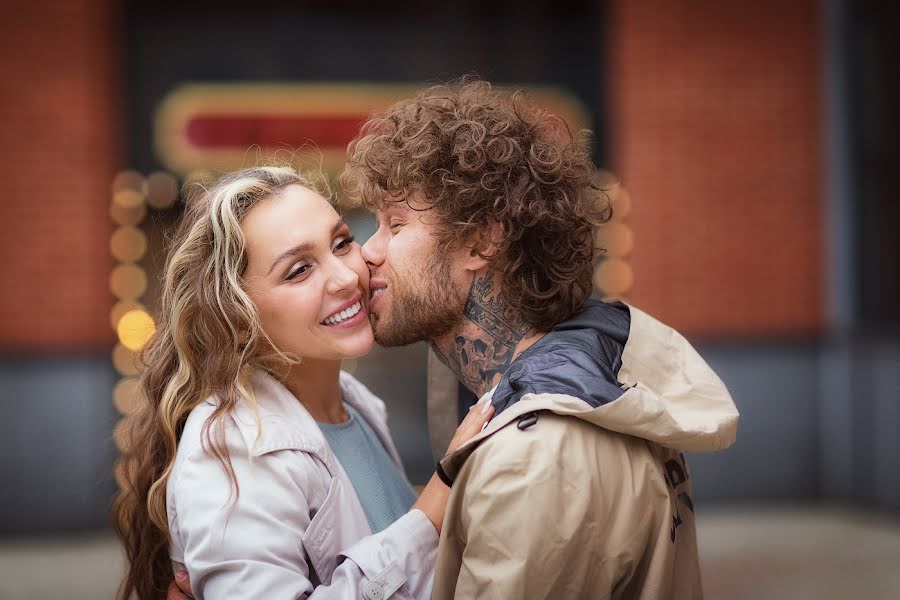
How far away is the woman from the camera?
2387mm

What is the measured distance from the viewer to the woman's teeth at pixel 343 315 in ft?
9.05

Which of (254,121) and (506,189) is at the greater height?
(254,121)

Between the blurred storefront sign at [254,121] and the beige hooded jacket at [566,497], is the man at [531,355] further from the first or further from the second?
the blurred storefront sign at [254,121]

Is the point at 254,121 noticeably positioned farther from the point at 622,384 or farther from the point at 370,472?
the point at 622,384

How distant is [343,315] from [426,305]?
242mm

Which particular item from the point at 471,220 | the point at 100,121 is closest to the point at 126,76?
the point at 100,121

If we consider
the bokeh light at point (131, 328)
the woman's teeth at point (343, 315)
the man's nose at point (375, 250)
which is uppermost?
the man's nose at point (375, 250)

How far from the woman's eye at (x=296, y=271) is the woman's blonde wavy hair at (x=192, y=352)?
0.12 m

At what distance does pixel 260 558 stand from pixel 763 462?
6.06m

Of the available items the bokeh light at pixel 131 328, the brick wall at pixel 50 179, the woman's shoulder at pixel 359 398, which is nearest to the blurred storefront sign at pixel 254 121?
the brick wall at pixel 50 179

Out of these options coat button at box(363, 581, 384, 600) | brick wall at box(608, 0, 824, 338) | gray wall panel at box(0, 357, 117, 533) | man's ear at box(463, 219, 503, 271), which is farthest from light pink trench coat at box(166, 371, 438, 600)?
brick wall at box(608, 0, 824, 338)

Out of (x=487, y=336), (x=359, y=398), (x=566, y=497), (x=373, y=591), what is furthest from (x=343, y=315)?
(x=566, y=497)

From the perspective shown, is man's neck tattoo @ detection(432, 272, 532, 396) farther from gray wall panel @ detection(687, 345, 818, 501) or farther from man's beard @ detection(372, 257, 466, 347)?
gray wall panel @ detection(687, 345, 818, 501)

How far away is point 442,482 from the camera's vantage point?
2.54 m
